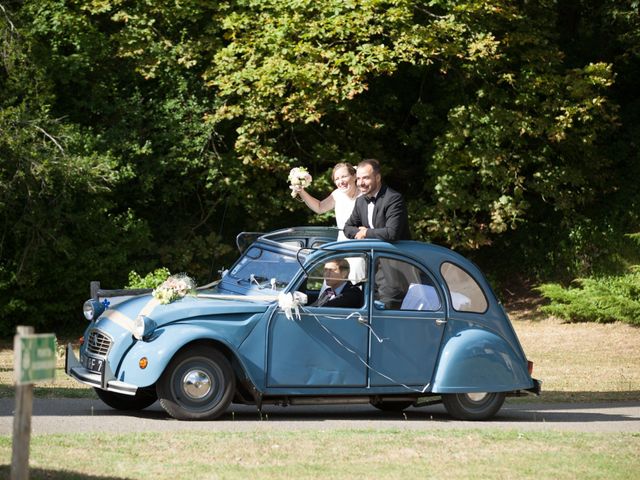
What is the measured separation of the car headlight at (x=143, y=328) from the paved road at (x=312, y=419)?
792 mm

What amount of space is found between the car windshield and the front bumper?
169 cm

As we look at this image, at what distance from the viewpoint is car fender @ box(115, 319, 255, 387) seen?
10.6 meters

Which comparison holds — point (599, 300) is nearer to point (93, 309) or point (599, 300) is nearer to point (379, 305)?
point (379, 305)

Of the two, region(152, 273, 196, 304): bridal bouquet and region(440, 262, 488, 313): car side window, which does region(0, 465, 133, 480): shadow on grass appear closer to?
region(152, 273, 196, 304): bridal bouquet

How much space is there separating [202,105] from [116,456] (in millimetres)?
17341

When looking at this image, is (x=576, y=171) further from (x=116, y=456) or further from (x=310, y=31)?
(x=116, y=456)

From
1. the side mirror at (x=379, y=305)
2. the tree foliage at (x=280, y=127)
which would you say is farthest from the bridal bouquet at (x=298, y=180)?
the tree foliage at (x=280, y=127)

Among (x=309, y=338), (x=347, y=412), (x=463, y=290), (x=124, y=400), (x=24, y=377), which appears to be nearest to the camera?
(x=24, y=377)

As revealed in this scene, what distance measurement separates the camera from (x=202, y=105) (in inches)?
1002

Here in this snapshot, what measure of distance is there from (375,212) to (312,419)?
219 centimetres

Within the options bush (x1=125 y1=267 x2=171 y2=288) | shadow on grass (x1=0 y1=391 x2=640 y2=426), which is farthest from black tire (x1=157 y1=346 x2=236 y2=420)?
bush (x1=125 y1=267 x2=171 y2=288)

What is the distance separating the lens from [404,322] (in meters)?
11.6

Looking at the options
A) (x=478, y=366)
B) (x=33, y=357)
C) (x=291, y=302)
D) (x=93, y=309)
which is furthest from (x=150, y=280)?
(x=33, y=357)

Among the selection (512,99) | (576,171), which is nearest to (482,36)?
(512,99)
